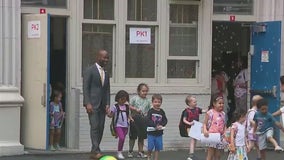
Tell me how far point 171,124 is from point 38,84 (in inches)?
118

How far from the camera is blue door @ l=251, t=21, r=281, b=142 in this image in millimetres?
13203

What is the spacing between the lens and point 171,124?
43.8 ft

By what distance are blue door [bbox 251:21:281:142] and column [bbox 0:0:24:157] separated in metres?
5.09

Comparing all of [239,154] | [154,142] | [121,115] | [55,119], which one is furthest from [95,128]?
[239,154]

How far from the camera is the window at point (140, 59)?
43.3 feet

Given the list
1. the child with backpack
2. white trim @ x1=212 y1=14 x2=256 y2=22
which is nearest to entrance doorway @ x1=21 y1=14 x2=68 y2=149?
the child with backpack

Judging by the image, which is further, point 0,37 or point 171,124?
point 171,124

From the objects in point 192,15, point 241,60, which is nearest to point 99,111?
point 192,15

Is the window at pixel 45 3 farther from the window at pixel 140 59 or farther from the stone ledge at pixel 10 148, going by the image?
the stone ledge at pixel 10 148

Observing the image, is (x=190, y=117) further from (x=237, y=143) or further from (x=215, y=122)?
(x=237, y=143)

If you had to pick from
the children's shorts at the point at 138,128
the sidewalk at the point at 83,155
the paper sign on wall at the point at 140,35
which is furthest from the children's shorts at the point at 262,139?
the paper sign on wall at the point at 140,35

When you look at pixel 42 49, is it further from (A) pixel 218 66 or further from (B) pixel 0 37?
(A) pixel 218 66

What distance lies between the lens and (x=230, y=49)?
15.7 meters

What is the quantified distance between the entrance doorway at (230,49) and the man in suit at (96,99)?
451cm
